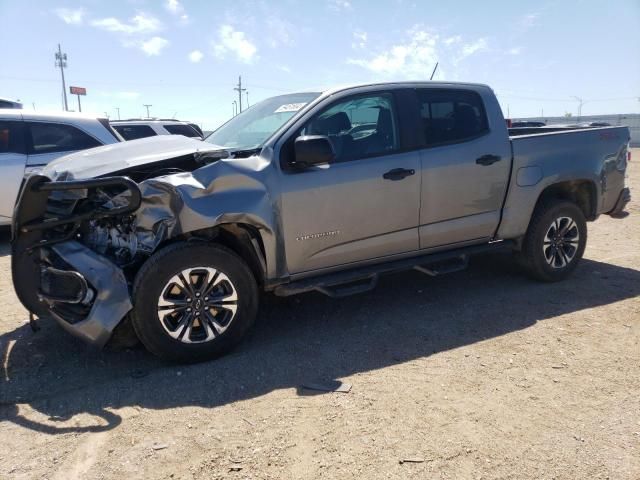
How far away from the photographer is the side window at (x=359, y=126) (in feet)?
12.9

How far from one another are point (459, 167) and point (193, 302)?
8.36 ft

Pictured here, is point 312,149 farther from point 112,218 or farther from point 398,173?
point 112,218

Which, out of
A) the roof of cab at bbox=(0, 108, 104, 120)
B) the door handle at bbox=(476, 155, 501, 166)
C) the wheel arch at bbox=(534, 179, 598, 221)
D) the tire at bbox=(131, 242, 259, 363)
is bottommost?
the tire at bbox=(131, 242, 259, 363)

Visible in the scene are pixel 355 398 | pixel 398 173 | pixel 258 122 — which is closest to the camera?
pixel 355 398

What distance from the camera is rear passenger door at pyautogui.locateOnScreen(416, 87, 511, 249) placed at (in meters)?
4.25

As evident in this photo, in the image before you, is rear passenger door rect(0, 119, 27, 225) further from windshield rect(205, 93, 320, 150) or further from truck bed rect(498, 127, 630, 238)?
truck bed rect(498, 127, 630, 238)

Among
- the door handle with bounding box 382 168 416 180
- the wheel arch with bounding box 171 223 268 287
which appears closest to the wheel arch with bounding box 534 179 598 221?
the door handle with bounding box 382 168 416 180

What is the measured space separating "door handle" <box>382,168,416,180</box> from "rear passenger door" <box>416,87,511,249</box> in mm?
154

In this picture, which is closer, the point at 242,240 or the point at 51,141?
the point at 242,240

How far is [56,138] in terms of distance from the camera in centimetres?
688

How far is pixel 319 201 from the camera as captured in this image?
372 centimetres

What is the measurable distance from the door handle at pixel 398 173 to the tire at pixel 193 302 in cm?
137

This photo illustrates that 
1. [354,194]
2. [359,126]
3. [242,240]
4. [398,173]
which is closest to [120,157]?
[242,240]

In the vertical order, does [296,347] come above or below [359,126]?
below
